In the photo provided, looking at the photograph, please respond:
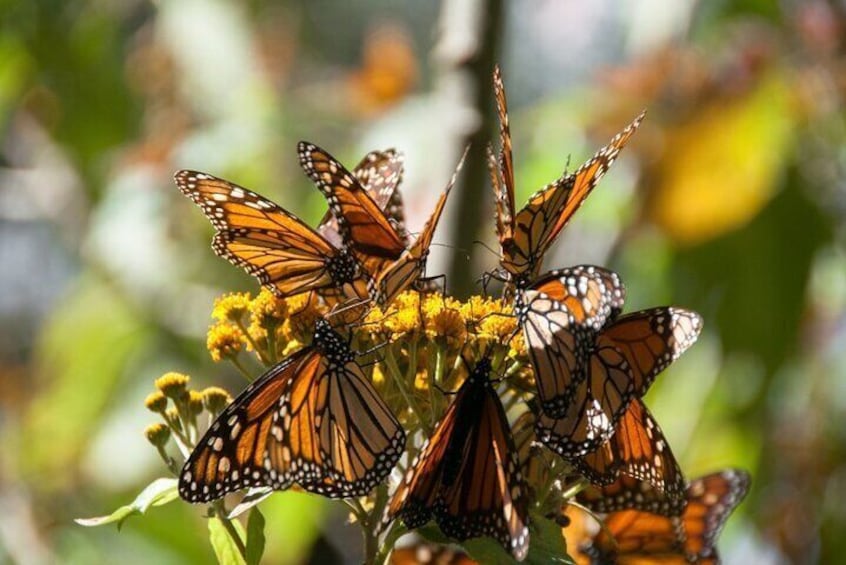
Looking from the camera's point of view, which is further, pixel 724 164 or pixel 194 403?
pixel 724 164

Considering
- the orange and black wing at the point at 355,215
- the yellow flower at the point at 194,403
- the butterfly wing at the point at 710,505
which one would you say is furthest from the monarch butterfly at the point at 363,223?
the butterfly wing at the point at 710,505

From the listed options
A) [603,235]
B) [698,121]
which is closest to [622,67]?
[698,121]

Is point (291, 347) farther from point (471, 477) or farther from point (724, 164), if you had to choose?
point (724, 164)

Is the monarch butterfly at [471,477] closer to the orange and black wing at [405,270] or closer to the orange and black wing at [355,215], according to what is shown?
the orange and black wing at [405,270]

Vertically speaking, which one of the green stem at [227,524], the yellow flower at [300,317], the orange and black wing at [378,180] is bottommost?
the green stem at [227,524]

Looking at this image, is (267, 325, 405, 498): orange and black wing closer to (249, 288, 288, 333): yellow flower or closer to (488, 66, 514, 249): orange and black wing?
(249, 288, 288, 333): yellow flower

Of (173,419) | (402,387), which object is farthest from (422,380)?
(173,419)

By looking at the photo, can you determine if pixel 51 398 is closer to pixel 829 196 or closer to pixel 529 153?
pixel 529 153
